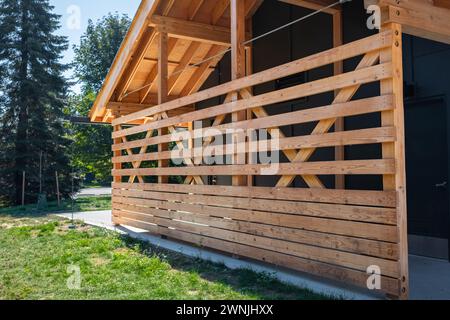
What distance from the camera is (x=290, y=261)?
499cm

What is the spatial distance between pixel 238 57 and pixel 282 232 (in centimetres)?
251

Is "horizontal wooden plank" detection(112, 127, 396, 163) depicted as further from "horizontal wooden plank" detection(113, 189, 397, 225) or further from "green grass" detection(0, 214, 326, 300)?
"green grass" detection(0, 214, 326, 300)

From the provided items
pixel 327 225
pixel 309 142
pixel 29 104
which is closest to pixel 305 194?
pixel 327 225

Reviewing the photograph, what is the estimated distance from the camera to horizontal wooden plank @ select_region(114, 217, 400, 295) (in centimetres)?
396

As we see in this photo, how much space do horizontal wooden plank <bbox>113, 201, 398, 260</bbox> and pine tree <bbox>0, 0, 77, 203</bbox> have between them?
12671 millimetres

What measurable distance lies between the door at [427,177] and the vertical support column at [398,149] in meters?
2.21

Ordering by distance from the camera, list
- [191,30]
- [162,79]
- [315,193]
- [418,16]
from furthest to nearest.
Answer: [191,30] < [162,79] < [315,193] < [418,16]

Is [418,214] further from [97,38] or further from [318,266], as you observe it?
[97,38]

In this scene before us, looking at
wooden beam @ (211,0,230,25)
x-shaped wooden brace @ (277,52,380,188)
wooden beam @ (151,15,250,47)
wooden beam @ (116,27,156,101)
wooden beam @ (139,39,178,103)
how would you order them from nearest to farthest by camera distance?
x-shaped wooden brace @ (277,52,380,188), wooden beam @ (151,15,250,47), wooden beam @ (211,0,230,25), wooden beam @ (116,27,156,101), wooden beam @ (139,39,178,103)

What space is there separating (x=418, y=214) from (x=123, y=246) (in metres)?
4.62

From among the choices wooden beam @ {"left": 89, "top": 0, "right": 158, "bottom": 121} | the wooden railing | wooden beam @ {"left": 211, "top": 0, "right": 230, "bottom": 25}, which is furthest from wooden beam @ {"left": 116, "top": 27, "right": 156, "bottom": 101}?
the wooden railing

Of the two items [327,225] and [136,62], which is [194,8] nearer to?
[136,62]

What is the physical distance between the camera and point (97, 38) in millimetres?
31672
